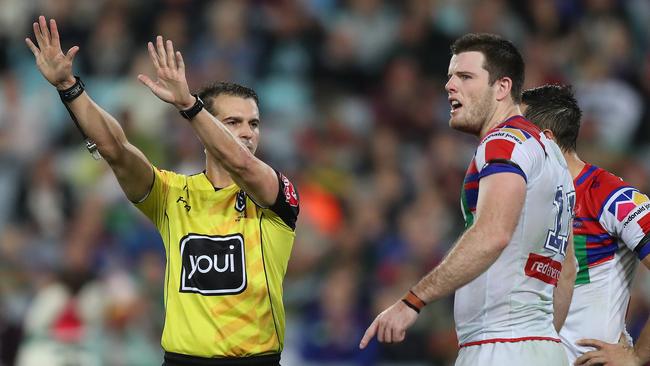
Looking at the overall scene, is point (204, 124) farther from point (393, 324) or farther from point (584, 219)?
point (584, 219)

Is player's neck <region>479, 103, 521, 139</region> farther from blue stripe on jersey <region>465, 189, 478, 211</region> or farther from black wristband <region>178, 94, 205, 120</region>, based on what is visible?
black wristband <region>178, 94, 205, 120</region>

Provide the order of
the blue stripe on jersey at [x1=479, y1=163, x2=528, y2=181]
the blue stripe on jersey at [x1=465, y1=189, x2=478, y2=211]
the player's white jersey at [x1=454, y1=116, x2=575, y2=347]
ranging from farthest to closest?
the blue stripe on jersey at [x1=465, y1=189, x2=478, y2=211]
the player's white jersey at [x1=454, y1=116, x2=575, y2=347]
the blue stripe on jersey at [x1=479, y1=163, x2=528, y2=181]

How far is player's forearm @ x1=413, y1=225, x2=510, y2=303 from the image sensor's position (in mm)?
4855

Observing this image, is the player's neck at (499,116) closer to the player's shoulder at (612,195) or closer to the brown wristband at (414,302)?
the player's shoulder at (612,195)

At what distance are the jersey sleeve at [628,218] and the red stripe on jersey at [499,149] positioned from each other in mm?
996

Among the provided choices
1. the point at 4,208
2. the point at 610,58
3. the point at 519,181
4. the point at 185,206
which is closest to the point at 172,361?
the point at 185,206

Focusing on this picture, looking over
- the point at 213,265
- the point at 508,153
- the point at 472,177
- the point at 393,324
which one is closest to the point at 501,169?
the point at 508,153

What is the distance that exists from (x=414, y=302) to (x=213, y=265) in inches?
47.6

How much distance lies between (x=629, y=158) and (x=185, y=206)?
21.6 ft

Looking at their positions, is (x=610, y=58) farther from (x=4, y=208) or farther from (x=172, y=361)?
(x=172, y=361)

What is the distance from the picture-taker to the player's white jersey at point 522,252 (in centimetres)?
511

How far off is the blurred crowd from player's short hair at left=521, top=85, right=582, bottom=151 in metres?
3.34

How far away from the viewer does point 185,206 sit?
5.83 meters

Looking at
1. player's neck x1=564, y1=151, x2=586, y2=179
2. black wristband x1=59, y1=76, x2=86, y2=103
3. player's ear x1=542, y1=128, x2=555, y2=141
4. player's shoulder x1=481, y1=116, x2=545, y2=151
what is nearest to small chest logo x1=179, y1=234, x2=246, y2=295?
black wristband x1=59, y1=76, x2=86, y2=103
